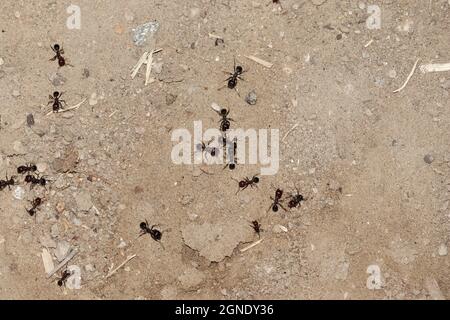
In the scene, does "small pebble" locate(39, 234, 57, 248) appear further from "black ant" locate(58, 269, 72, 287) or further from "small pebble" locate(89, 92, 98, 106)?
"small pebble" locate(89, 92, 98, 106)

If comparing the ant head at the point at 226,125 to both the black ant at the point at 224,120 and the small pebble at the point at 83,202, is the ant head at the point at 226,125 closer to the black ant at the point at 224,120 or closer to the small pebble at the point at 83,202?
the black ant at the point at 224,120

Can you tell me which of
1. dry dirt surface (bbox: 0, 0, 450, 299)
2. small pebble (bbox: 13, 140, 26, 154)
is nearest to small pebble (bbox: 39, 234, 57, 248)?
dry dirt surface (bbox: 0, 0, 450, 299)

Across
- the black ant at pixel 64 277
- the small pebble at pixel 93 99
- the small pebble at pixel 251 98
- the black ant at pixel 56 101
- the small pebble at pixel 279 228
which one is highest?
the black ant at pixel 56 101

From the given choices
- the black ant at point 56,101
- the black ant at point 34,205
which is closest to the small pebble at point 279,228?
the black ant at point 34,205

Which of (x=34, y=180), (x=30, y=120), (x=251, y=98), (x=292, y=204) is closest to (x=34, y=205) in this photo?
(x=34, y=180)

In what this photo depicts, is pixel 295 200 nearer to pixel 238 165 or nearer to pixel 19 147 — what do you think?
pixel 238 165

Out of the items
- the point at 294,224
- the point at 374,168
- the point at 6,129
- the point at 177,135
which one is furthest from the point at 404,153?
the point at 6,129
